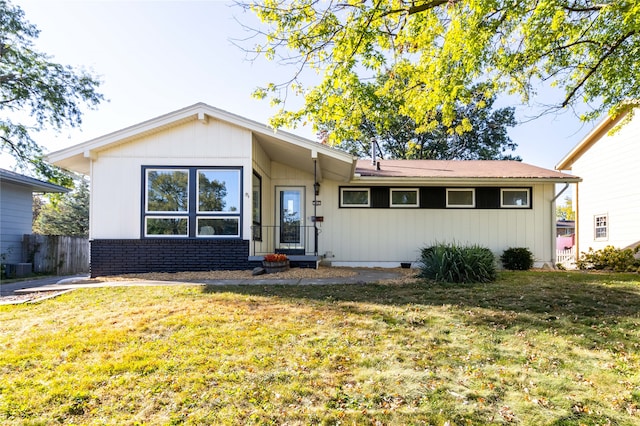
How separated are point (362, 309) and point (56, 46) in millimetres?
17684

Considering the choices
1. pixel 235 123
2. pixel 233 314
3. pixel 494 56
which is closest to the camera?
pixel 233 314

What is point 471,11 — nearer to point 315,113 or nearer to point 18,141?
point 315,113

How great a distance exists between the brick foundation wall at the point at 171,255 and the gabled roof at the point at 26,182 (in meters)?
5.68

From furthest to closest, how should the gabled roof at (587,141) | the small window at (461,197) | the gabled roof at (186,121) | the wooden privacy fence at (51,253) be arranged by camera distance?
the gabled roof at (587,141)
the wooden privacy fence at (51,253)
the small window at (461,197)
the gabled roof at (186,121)

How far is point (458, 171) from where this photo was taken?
11.8 metres

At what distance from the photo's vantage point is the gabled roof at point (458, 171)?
1083 cm

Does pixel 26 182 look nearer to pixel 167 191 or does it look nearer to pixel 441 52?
pixel 167 191

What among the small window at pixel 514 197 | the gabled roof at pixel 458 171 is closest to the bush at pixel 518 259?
the small window at pixel 514 197

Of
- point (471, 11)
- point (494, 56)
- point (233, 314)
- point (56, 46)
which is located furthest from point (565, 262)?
point (56, 46)

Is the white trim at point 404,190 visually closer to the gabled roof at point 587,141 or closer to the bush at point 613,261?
the bush at point 613,261

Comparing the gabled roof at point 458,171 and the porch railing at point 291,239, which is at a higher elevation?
the gabled roof at point 458,171

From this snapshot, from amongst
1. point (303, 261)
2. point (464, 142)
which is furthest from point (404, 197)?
point (464, 142)

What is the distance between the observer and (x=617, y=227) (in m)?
12.8

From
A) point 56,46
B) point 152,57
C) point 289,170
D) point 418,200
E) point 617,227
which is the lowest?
point 617,227
